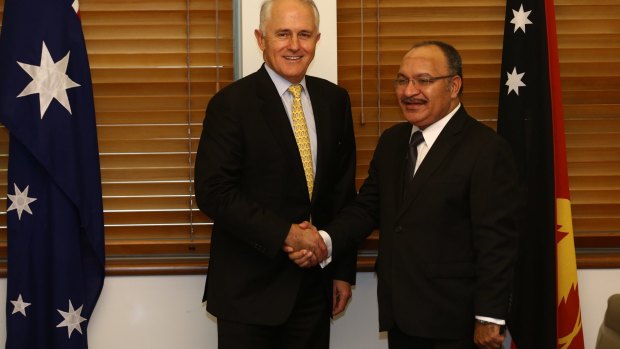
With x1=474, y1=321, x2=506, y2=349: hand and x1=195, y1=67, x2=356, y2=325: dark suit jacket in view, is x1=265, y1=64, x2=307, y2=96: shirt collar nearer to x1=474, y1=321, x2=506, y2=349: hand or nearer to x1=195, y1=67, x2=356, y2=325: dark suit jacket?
x1=195, y1=67, x2=356, y2=325: dark suit jacket

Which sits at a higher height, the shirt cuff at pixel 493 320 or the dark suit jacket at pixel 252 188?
the dark suit jacket at pixel 252 188

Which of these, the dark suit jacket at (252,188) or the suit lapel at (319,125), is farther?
the suit lapel at (319,125)

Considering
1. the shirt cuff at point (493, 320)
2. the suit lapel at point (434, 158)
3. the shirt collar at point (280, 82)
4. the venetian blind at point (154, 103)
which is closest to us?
the shirt cuff at point (493, 320)

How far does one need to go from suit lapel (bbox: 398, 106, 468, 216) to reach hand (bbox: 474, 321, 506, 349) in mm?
402

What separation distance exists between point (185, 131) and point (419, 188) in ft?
3.97

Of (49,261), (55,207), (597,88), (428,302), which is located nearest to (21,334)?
(49,261)

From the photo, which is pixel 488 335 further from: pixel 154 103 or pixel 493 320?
pixel 154 103

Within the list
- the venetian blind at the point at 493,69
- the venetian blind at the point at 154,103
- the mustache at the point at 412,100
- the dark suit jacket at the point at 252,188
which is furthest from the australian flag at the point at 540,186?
the venetian blind at the point at 154,103

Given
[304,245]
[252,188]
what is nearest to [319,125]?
[252,188]

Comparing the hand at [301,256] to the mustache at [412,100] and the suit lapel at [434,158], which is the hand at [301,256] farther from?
the mustache at [412,100]

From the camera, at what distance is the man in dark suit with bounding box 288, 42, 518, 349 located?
6.93 ft

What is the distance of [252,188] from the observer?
7.72 feet

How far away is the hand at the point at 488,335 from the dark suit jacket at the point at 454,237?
4 centimetres

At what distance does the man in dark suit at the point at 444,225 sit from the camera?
2.11 meters
